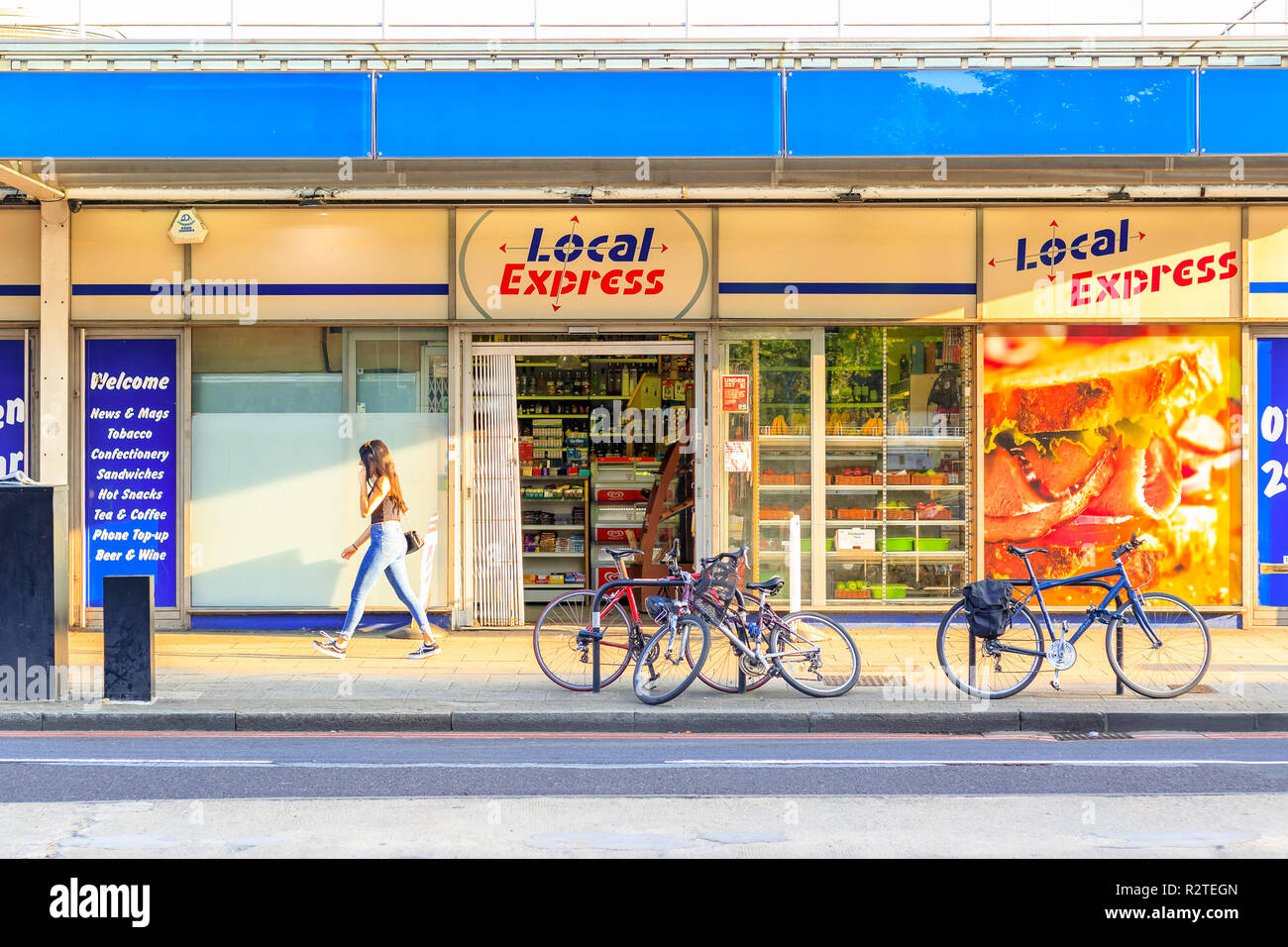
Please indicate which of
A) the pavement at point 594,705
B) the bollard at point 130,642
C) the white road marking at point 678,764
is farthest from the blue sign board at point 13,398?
the white road marking at point 678,764

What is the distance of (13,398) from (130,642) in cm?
446

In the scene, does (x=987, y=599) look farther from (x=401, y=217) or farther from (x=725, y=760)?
(x=401, y=217)

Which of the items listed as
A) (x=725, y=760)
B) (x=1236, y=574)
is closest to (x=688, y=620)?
(x=725, y=760)

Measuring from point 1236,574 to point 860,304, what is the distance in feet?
14.6

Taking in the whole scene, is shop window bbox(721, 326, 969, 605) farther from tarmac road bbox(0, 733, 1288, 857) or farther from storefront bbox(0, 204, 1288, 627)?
tarmac road bbox(0, 733, 1288, 857)

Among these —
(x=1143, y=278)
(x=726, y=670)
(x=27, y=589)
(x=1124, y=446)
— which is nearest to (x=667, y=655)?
(x=726, y=670)

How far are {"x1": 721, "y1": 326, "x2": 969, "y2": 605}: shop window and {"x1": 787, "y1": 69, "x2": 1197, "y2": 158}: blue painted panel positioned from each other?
2.40 meters

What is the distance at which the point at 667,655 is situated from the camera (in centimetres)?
880

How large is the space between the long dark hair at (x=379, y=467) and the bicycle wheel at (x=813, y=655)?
3.64 meters

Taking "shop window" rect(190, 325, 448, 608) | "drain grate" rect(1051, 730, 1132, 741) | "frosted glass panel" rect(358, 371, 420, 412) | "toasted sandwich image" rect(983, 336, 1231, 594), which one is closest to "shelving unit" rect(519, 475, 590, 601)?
"shop window" rect(190, 325, 448, 608)

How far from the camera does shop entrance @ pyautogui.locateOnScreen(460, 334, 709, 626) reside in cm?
1205

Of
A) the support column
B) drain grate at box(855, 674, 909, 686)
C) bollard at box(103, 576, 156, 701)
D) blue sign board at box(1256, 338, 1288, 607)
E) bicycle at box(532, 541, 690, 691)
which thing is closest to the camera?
bollard at box(103, 576, 156, 701)

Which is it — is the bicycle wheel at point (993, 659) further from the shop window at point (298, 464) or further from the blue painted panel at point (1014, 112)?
the shop window at point (298, 464)

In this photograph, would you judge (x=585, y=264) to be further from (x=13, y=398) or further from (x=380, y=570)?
(x=13, y=398)
